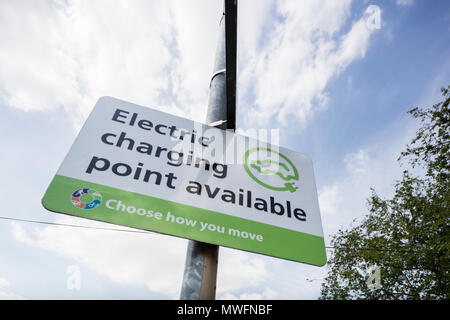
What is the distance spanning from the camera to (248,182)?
159cm

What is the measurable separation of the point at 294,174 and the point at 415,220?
39.6 ft

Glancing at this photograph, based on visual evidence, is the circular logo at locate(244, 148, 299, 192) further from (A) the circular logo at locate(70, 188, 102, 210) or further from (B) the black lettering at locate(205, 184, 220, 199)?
(A) the circular logo at locate(70, 188, 102, 210)

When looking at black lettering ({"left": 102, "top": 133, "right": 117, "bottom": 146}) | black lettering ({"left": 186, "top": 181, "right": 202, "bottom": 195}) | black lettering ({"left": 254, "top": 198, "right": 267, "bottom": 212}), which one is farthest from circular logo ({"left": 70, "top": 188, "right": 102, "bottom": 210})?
black lettering ({"left": 254, "top": 198, "right": 267, "bottom": 212})

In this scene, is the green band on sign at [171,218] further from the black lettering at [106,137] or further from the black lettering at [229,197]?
the black lettering at [106,137]

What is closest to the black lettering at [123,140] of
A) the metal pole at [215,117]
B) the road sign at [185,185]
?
the road sign at [185,185]

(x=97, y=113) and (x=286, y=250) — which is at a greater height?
(x=97, y=113)

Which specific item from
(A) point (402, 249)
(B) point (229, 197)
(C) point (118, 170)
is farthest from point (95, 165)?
(A) point (402, 249)

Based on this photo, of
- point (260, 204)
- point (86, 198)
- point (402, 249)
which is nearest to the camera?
point (86, 198)

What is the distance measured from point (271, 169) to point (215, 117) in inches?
22.9

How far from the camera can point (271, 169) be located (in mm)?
1741

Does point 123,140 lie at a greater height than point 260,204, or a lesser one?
greater

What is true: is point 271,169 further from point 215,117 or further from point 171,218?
point 171,218
